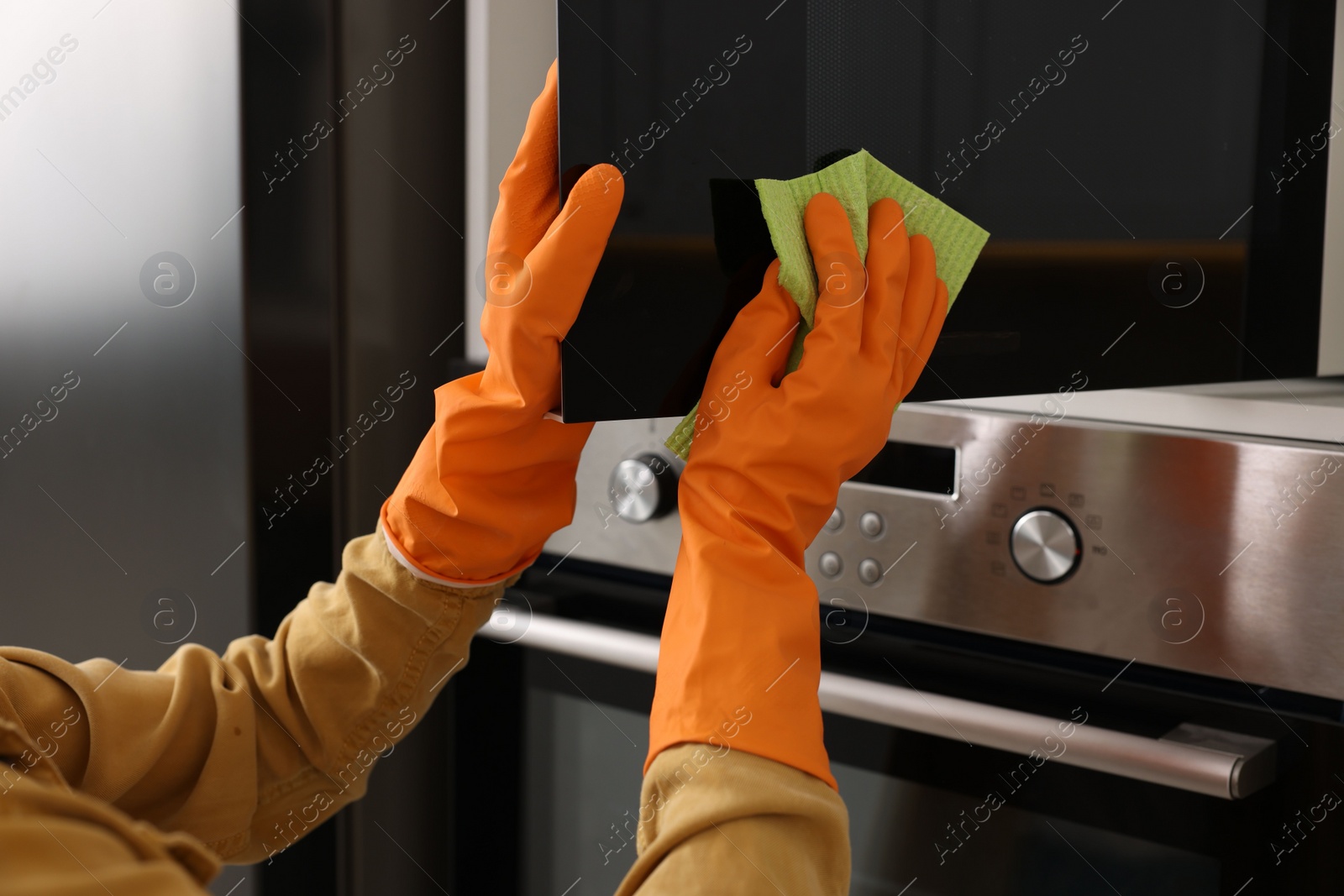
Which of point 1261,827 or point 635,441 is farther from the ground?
point 635,441

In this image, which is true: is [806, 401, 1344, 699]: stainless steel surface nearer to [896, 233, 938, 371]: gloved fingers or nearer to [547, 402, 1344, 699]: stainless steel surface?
[547, 402, 1344, 699]: stainless steel surface

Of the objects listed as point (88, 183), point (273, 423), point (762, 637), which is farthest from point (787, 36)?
point (88, 183)

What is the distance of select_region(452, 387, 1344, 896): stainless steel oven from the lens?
2.14ft

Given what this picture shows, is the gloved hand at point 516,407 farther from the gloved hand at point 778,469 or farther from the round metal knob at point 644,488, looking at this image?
the round metal knob at point 644,488

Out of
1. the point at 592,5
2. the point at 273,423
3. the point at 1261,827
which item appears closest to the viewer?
the point at 592,5

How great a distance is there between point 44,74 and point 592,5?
2.34 feet

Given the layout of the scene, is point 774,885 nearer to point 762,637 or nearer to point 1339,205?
point 762,637

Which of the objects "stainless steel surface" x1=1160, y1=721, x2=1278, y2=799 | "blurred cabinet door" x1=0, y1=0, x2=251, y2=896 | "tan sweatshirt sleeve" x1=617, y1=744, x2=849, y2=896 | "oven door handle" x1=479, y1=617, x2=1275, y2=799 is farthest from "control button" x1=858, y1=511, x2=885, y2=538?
"blurred cabinet door" x1=0, y1=0, x2=251, y2=896

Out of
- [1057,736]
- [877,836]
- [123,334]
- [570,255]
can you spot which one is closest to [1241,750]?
[1057,736]

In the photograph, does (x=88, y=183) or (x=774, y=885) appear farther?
(x=88, y=183)

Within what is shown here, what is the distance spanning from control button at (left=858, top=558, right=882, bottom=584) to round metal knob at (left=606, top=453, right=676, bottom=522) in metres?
0.17

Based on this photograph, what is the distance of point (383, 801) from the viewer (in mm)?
999

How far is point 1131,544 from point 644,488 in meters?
0.36

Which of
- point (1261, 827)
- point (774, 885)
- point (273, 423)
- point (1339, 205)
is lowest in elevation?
point (1261, 827)
